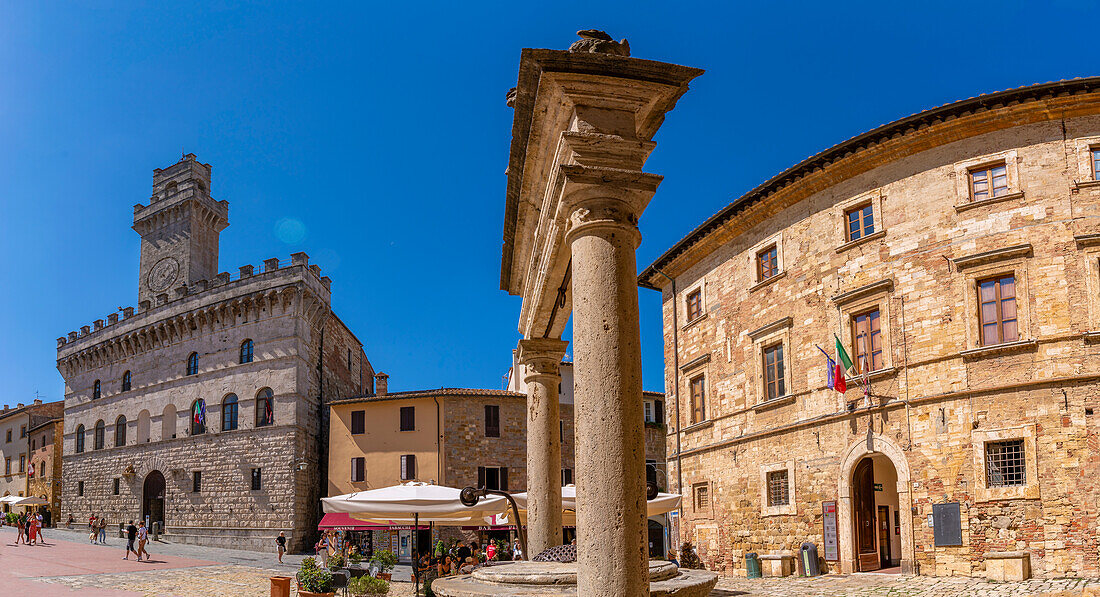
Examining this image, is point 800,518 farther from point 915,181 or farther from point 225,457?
point 225,457

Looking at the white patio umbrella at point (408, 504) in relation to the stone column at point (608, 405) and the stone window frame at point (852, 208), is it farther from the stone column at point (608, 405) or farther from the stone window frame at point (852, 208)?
the stone window frame at point (852, 208)

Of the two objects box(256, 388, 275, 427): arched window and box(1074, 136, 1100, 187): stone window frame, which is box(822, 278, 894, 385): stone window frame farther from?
box(256, 388, 275, 427): arched window

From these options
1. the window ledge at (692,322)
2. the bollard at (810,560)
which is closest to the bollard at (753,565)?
the bollard at (810,560)

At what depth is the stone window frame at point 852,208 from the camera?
68.3 ft

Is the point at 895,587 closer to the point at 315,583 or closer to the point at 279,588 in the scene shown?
the point at 315,583

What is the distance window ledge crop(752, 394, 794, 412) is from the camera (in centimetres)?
2256

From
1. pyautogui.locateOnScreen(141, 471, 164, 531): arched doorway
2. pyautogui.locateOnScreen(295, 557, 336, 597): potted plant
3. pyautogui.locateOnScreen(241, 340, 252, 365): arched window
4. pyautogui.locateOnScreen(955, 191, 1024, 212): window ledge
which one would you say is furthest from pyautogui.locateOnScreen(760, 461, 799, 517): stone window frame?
pyautogui.locateOnScreen(141, 471, 164, 531): arched doorway

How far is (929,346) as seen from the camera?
19.1m

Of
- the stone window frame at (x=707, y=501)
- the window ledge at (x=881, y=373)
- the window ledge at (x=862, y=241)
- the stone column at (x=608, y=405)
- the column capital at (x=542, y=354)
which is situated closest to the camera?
the stone column at (x=608, y=405)

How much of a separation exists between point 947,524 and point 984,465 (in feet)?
5.07

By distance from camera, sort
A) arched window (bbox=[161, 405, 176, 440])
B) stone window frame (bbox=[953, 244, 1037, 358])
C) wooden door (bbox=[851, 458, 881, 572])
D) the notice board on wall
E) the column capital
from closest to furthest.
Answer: the column capital, stone window frame (bbox=[953, 244, 1037, 358]), the notice board on wall, wooden door (bbox=[851, 458, 881, 572]), arched window (bbox=[161, 405, 176, 440])

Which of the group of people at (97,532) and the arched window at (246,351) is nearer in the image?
the group of people at (97,532)

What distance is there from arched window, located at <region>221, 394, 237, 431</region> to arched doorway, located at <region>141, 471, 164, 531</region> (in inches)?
211

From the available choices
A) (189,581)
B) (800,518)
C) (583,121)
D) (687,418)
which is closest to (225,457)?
(189,581)
